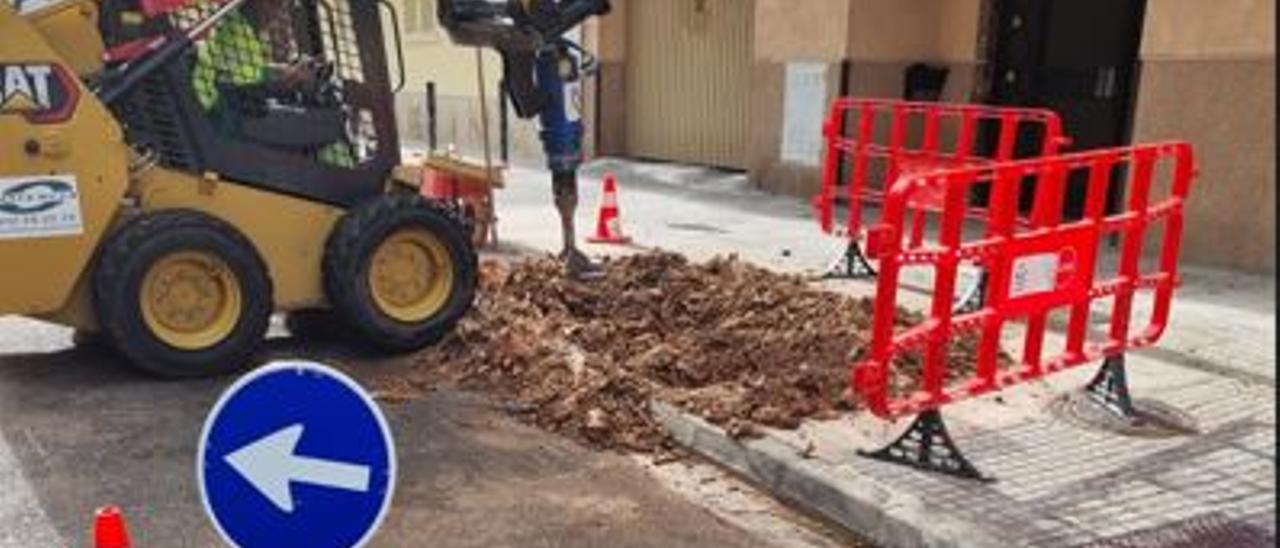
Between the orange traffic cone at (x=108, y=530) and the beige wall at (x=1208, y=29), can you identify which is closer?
the orange traffic cone at (x=108, y=530)

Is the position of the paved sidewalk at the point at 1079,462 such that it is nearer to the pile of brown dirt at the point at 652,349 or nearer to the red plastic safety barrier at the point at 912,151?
the pile of brown dirt at the point at 652,349

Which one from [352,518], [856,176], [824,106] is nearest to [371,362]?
[856,176]

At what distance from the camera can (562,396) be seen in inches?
255

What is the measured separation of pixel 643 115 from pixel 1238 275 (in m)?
9.65

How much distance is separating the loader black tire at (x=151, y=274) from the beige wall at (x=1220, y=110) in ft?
21.1

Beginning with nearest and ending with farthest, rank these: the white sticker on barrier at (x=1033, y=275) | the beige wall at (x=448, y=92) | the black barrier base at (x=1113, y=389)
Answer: the white sticker on barrier at (x=1033, y=275) < the black barrier base at (x=1113, y=389) < the beige wall at (x=448, y=92)

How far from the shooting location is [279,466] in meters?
3.02

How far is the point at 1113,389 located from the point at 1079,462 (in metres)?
0.80

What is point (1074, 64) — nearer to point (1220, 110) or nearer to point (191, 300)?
point (1220, 110)

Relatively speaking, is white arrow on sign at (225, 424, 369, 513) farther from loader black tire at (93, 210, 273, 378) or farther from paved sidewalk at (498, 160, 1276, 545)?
loader black tire at (93, 210, 273, 378)

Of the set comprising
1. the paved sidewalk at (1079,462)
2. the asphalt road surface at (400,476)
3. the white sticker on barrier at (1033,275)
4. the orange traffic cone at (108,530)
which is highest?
the white sticker on barrier at (1033,275)

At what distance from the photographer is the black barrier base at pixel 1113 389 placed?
6.00 meters

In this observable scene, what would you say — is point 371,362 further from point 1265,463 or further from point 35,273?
point 1265,463

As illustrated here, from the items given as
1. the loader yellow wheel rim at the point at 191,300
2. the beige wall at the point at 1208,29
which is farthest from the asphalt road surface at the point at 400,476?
the beige wall at the point at 1208,29
